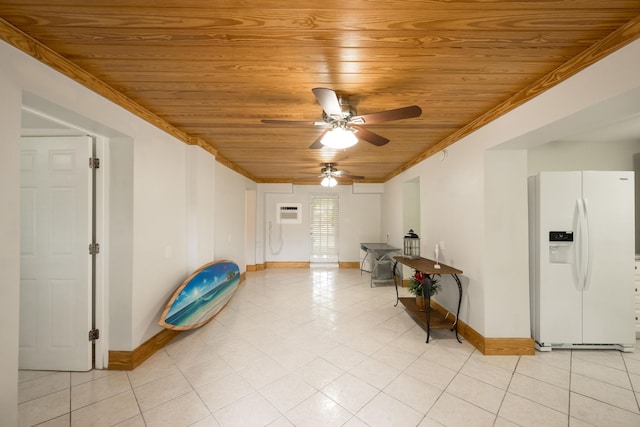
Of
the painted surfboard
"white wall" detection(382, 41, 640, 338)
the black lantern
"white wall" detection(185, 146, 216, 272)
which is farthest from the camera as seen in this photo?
the black lantern

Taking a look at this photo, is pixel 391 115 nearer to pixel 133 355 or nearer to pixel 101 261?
pixel 101 261

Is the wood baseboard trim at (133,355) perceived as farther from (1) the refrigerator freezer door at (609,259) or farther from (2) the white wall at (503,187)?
(1) the refrigerator freezer door at (609,259)

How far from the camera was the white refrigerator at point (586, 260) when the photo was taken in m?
2.47

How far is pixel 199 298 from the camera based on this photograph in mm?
2984

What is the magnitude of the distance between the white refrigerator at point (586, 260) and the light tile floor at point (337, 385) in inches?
9.2

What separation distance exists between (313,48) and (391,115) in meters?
0.74

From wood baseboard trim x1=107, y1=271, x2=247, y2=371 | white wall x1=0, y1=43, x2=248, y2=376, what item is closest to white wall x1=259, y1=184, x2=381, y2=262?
white wall x1=0, y1=43, x2=248, y2=376

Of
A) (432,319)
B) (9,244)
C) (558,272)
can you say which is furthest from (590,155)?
(9,244)

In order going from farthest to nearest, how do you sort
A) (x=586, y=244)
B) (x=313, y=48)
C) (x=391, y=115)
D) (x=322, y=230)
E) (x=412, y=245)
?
(x=322, y=230), (x=412, y=245), (x=586, y=244), (x=391, y=115), (x=313, y=48)

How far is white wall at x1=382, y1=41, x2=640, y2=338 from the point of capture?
4.86 ft

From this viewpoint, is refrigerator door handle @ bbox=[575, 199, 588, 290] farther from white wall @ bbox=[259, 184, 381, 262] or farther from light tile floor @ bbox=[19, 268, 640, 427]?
white wall @ bbox=[259, 184, 381, 262]

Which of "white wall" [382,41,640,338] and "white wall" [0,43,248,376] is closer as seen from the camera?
"white wall" [0,43,248,376]

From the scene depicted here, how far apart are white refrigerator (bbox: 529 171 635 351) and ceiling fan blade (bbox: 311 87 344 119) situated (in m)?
2.44

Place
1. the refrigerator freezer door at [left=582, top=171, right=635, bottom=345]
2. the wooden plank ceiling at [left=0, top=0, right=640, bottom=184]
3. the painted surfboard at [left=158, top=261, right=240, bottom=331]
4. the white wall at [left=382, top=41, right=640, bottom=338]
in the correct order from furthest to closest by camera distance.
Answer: the painted surfboard at [left=158, top=261, right=240, bottom=331] < the refrigerator freezer door at [left=582, top=171, right=635, bottom=345] < the white wall at [left=382, top=41, right=640, bottom=338] < the wooden plank ceiling at [left=0, top=0, right=640, bottom=184]
